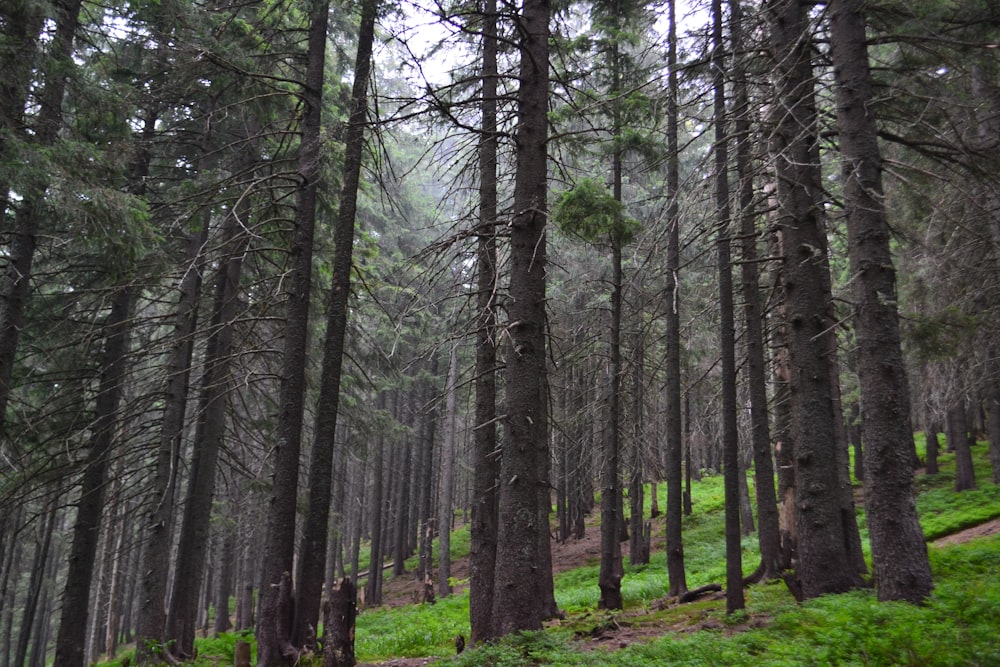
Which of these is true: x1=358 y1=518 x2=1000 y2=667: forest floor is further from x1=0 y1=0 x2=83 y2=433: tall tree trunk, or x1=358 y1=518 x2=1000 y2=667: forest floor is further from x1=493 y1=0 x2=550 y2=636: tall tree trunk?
x1=0 y1=0 x2=83 y2=433: tall tree trunk

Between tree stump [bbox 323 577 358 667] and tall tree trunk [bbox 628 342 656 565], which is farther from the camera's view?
tall tree trunk [bbox 628 342 656 565]

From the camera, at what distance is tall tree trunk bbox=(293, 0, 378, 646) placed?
8719 mm

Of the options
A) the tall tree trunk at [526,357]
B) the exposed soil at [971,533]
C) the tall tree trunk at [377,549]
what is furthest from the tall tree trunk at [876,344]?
the tall tree trunk at [377,549]

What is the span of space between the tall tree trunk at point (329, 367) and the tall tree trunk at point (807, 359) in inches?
219

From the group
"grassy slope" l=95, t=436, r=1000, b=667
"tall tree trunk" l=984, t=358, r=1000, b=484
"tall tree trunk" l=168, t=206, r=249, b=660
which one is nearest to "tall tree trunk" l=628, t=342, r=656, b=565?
"grassy slope" l=95, t=436, r=1000, b=667

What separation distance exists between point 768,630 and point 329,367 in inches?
260

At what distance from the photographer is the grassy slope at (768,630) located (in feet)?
17.5

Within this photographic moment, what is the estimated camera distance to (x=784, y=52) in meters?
8.43

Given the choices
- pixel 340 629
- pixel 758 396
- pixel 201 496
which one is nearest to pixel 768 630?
pixel 340 629

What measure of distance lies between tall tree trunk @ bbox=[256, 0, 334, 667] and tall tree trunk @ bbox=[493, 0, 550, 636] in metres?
3.49

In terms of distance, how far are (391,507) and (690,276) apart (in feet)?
67.1

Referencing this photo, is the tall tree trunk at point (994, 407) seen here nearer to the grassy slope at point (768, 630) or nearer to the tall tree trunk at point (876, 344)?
the grassy slope at point (768, 630)

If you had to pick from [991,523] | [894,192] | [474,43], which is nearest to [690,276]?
[894,192]

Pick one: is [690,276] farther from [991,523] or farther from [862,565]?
[862,565]
